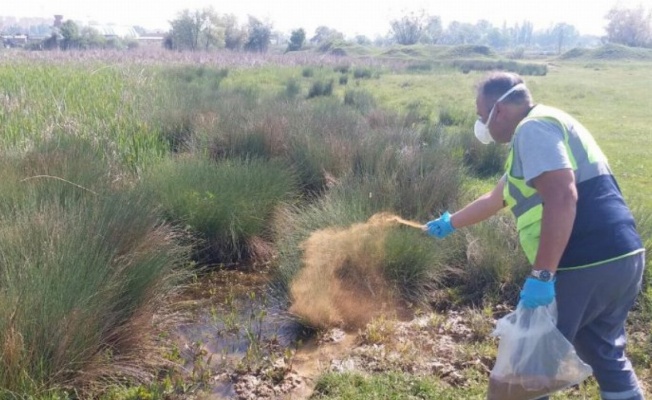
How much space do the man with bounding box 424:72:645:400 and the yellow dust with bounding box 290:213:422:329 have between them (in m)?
1.91

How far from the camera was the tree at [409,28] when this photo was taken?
9400cm

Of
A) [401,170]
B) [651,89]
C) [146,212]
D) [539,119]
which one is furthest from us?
[651,89]

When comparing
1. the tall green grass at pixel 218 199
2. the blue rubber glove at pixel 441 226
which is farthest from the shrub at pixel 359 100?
the blue rubber glove at pixel 441 226

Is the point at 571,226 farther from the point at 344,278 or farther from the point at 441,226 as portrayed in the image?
the point at 344,278

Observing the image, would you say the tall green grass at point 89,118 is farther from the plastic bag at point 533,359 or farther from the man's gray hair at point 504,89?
the plastic bag at point 533,359

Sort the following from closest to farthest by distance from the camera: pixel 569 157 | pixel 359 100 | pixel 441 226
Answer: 1. pixel 569 157
2. pixel 441 226
3. pixel 359 100

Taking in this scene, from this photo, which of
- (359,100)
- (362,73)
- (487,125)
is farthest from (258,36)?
(487,125)

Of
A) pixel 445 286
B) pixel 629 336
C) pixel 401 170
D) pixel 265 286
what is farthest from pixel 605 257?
pixel 401 170

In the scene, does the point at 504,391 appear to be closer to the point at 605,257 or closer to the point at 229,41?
the point at 605,257

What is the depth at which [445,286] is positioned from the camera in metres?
5.66

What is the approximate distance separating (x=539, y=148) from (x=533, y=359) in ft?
3.30

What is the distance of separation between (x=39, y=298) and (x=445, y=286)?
3601mm

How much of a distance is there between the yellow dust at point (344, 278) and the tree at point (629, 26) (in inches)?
4039

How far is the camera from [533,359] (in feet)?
9.46
